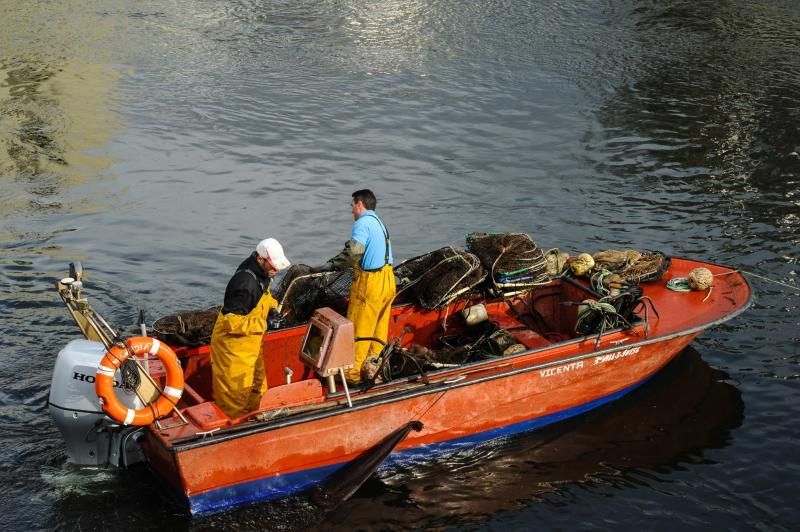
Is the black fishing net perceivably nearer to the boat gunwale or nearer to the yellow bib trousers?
the boat gunwale

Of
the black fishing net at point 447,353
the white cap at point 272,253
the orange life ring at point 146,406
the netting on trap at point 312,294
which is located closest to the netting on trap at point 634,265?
the black fishing net at point 447,353

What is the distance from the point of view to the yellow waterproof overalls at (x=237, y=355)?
23.8 ft

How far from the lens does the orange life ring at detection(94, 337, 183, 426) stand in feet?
22.3

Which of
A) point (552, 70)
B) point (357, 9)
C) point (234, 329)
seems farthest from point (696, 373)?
point (357, 9)

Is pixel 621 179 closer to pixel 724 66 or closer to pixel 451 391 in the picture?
pixel 724 66

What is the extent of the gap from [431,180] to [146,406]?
8773 millimetres

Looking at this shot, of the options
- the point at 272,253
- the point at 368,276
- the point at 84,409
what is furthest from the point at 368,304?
the point at 84,409

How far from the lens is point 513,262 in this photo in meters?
9.30

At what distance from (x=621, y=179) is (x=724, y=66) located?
22.9 ft

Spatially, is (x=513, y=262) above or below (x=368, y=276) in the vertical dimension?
below

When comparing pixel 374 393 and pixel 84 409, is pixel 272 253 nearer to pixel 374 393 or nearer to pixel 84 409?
pixel 374 393

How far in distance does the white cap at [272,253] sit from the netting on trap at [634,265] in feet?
13.0

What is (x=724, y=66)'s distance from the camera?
65.5 ft

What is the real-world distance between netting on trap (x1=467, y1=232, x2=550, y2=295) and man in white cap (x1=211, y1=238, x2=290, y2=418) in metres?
2.79
